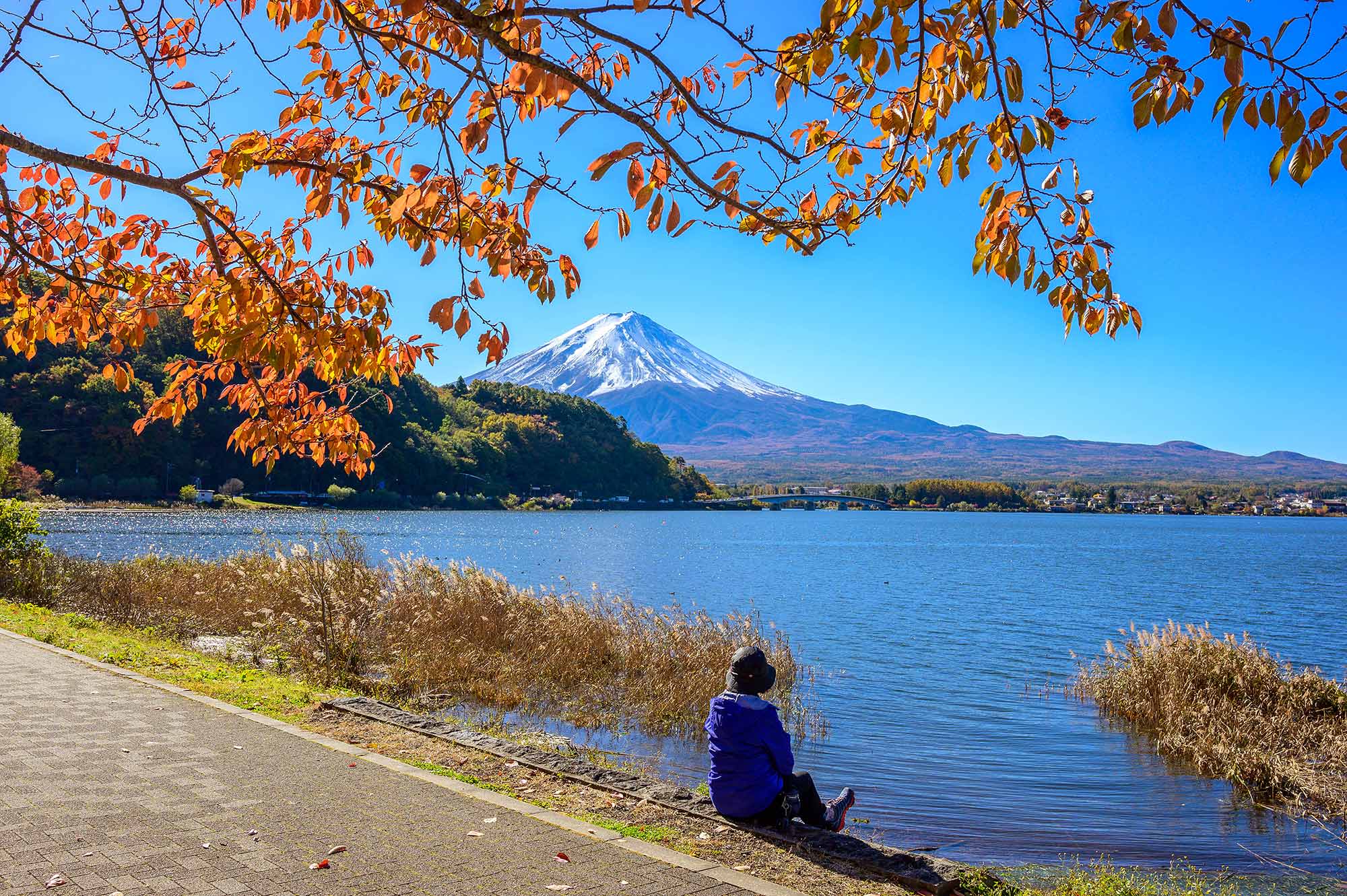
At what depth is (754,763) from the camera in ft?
19.1

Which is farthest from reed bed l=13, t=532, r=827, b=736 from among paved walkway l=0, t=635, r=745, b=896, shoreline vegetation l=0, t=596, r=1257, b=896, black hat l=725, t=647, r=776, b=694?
black hat l=725, t=647, r=776, b=694

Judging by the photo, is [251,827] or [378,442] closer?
[251,827]

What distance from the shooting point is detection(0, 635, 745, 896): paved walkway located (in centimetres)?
440

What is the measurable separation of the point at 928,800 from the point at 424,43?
8606mm

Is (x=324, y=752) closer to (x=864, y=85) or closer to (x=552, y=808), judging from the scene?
(x=552, y=808)

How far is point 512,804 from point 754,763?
1.44 metres

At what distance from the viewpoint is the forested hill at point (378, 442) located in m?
80.2

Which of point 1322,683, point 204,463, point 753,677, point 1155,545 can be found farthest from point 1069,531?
point 753,677

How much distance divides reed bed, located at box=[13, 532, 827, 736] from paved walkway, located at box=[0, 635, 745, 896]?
13.6ft

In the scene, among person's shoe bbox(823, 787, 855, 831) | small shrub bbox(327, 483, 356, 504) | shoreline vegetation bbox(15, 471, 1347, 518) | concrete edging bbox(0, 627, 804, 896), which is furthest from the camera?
small shrub bbox(327, 483, 356, 504)

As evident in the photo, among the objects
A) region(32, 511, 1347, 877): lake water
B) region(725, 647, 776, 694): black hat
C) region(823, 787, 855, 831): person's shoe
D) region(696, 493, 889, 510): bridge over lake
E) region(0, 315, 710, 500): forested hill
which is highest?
region(0, 315, 710, 500): forested hill

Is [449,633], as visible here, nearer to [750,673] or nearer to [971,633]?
[750,673]

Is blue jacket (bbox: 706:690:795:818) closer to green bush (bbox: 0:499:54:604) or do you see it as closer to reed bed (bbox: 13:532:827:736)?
reed bed (bbox: 13:532:827:736)

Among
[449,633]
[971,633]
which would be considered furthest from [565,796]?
[971,633]
